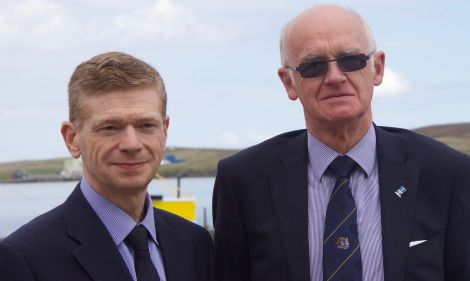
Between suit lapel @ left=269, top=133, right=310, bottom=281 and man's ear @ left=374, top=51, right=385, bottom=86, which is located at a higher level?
man's ear @ left=374, top=51, right=385, bottom=86

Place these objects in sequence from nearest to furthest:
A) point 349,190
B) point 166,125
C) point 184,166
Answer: point 166,125
point 349,190
point 184,166

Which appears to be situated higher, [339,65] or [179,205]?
[339,65]

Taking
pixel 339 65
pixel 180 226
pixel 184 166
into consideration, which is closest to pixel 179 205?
pixel 180 226

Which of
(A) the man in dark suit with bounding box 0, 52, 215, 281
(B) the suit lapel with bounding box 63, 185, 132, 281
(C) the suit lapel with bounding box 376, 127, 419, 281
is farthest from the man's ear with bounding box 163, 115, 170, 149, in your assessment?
(C) the suit lapel with bounding box 376, 127, 419, 281

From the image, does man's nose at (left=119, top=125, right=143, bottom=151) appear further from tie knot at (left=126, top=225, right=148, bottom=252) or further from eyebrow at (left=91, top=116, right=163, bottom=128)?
tie knot at (left=126, top=225, right=148, bottom=252)

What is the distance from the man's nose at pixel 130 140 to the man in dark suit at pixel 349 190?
3.18ft

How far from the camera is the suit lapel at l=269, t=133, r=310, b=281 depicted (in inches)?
176

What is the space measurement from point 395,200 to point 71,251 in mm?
1671

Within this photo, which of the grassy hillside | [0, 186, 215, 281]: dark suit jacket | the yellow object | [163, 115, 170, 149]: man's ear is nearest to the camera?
[0, 186, 215, 281]: dark suit jacket

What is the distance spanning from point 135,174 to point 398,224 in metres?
1.38

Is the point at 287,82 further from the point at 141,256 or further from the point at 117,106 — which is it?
the point at 141,256

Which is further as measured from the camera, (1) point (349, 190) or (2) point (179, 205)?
(2) point (179, 205)

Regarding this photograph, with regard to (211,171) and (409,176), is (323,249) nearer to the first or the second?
(409,176)

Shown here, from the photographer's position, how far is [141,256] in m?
4.10
